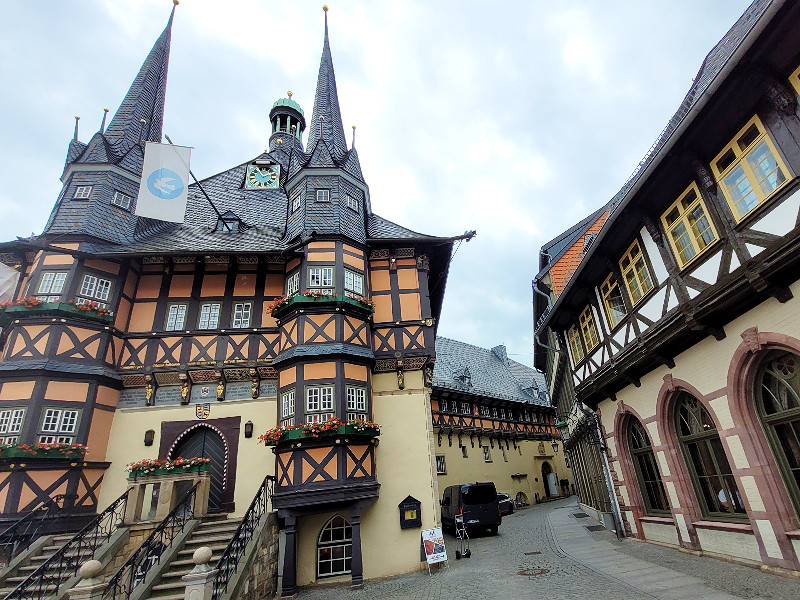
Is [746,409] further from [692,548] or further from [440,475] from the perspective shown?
[440,475]

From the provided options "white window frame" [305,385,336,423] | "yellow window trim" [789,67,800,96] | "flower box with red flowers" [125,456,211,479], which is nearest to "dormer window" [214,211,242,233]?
"white window frame" [305,385,336,423]

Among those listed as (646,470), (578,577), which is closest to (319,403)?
(578,577)

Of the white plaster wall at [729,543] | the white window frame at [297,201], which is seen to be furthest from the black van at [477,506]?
the white window frame at [297,201]

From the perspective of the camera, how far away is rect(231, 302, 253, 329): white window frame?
15.5 m

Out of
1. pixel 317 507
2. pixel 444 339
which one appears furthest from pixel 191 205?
pixel 444 339

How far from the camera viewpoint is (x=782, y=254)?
575 centimetres

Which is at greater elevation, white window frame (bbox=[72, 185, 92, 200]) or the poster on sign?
white window frame (bbox=[72, 185, 92, 200])

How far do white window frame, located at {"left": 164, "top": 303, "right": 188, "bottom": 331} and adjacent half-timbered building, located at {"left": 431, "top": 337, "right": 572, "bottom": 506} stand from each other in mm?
17527

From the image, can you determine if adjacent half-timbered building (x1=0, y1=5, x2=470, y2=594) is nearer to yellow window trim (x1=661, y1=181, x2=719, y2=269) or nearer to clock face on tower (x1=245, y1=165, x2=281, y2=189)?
clock face on tower (x1=245, y1=165, x2=281, y2=189)

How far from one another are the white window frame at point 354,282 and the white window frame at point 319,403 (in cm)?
362

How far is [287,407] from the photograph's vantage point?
1307 centimetres

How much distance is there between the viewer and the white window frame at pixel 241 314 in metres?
15.5

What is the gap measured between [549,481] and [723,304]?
35037mm

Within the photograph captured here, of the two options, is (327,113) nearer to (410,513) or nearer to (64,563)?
(410,513)
